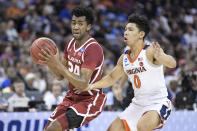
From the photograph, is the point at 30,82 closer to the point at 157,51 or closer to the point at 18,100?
the point at 18,100

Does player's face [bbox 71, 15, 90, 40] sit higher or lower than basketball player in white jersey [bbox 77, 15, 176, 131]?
higher

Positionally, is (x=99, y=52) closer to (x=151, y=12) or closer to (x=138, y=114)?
(x=138, y=114)

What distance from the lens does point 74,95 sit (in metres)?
5.48

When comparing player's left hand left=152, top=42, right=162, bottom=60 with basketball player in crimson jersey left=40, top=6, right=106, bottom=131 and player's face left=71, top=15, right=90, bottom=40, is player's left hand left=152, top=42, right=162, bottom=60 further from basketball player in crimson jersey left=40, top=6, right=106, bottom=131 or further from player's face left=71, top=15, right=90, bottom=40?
player's face left=71, top=15, right=90, bottom=40

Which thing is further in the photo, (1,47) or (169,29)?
(169,29)

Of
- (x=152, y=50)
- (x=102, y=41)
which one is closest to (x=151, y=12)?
(x=102, y=41)

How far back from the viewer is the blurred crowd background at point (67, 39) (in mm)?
8559

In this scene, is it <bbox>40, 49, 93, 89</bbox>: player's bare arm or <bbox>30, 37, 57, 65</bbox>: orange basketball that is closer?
<bbox>40, 49, 93, 89</bbox>: player's bare arm

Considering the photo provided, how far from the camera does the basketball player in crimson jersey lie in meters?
5.22

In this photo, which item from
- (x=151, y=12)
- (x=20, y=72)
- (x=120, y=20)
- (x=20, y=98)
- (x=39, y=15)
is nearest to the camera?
(x=20, y=98)

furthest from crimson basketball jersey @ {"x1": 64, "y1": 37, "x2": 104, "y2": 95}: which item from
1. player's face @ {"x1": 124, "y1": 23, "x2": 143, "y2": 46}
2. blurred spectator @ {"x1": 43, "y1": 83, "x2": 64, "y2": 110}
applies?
blurred spectator @ {"x1": 43, "y1": 83, "x2": 64, "y2": 110}

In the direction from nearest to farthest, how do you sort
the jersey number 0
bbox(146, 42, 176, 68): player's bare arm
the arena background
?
bbox(146, 42, 176, 68): player's bare arm
the jersey number 0
the arena background

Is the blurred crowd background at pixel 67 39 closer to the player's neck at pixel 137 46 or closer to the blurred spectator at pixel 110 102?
the blurred spectator at pixel 110 102

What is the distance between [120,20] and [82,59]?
10574mm
